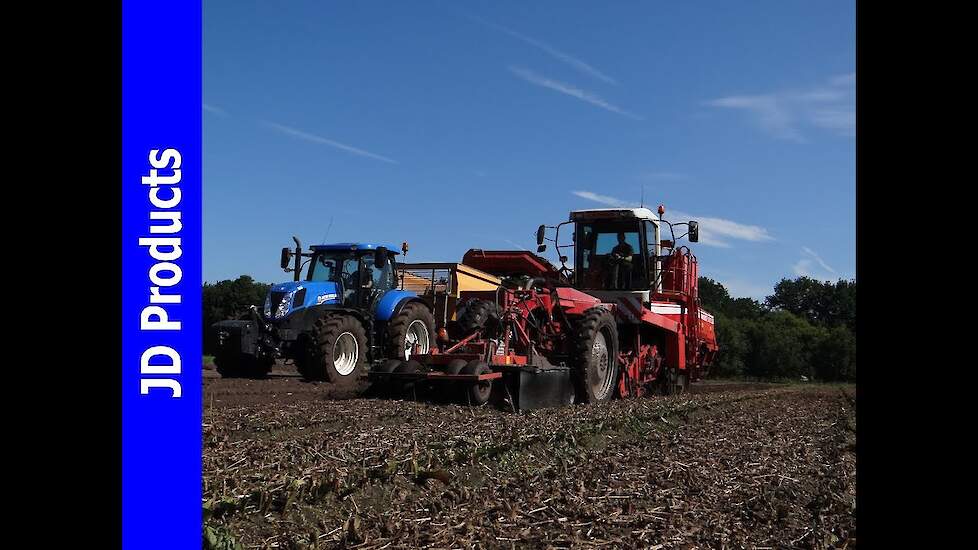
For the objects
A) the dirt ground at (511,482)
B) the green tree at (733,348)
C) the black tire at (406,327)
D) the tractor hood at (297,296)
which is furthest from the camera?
the green tree at (733,348)

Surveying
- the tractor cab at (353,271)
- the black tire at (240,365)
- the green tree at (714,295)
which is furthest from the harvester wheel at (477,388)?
the green tree at (714,295)

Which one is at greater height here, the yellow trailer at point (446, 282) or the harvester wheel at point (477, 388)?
the yellow trailer at point (446, 282)

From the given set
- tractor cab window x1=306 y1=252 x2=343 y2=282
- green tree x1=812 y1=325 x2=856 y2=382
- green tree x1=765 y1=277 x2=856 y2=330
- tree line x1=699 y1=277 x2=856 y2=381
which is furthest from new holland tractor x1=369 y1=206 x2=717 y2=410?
green tree x1=765 y1=277 x2=856 y2=330

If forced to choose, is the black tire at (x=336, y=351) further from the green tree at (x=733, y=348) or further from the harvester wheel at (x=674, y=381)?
the green tree at (x=733, y=348)

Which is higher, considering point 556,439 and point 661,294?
point 661,294

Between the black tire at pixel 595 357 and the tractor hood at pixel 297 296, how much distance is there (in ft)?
16.0

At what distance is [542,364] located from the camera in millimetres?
11688

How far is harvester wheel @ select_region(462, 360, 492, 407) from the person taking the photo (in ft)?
34.4

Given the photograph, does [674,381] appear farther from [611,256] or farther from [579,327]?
[579,327]

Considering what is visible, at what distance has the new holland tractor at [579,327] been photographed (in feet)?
36.1
